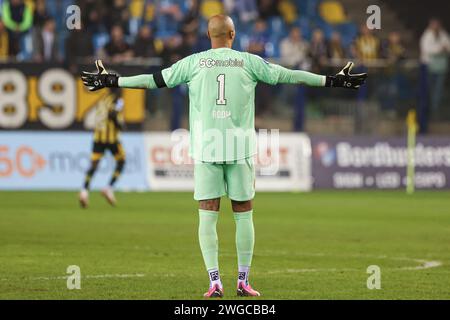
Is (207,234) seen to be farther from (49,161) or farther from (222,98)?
(49,161)

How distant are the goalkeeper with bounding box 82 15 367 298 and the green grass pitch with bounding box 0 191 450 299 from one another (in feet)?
1.74

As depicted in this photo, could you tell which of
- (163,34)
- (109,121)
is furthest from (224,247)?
(163,34)

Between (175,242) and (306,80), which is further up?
(306,80)

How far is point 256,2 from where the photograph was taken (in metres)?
30.1

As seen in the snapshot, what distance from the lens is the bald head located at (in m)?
9.39

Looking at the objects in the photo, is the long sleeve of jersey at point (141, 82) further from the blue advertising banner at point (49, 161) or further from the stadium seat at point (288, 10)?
the stadium seat at point (288, 10)

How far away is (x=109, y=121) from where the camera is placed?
21547 millimetres

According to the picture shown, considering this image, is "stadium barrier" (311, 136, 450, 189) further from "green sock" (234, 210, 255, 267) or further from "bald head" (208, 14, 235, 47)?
"bald head" (208, 14, 235, 47)

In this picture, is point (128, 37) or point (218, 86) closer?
point (218, 86)

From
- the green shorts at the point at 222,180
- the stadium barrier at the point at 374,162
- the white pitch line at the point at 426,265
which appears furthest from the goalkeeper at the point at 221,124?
the stadium barrier at the point at 374,162

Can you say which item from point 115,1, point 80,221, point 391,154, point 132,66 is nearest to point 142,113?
point 132,66

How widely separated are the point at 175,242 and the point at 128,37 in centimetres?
1258

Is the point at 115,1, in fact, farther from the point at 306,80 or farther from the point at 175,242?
the point at 306,80

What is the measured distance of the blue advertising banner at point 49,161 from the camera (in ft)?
80.9
